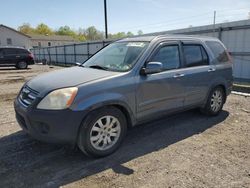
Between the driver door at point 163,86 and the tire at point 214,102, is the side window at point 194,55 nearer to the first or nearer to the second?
the driver door at point 163,86

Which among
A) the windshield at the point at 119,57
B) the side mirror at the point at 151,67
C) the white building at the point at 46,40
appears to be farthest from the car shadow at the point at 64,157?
the white building at the point at 46,40

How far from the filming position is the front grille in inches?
132

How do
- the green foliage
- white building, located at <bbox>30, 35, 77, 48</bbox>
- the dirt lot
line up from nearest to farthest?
the dirt lot → white building, located at <bbox>30, 35, 77, 48</bbox> → the green foliage

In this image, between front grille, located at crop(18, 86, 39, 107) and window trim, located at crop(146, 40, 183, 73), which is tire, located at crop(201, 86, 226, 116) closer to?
window trim, located at crop(146, 40, 183, 73)

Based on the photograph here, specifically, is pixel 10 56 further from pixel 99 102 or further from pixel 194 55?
pixel 99 102

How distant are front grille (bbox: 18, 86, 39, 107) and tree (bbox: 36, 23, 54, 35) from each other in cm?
10280

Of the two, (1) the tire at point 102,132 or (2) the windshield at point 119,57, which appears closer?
(1) the tire at point 102,132

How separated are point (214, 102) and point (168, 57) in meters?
1.82

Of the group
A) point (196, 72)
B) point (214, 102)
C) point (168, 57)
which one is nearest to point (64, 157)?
point (168, 57)

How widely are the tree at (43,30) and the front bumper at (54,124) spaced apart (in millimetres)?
103402

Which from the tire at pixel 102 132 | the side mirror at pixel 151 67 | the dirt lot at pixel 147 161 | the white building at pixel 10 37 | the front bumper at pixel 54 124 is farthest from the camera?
the white building at pixel 10 37

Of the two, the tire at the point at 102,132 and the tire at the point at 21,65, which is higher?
the tire at the point at 21,65

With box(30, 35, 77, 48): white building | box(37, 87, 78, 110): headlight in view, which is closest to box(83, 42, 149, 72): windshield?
box(37, 87, 78, 110): headlight

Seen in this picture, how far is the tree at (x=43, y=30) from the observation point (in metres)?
98.7
